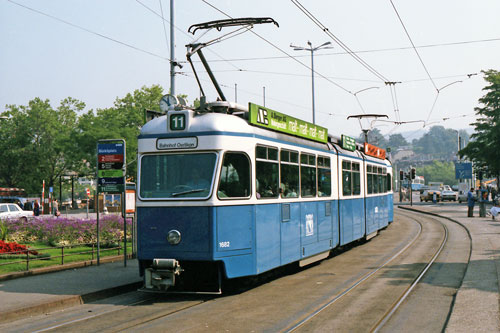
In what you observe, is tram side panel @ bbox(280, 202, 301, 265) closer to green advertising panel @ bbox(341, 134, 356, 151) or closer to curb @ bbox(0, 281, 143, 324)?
curb @ bbox(0, 281, 143, 324)

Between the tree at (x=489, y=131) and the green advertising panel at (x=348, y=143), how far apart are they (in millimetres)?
42977

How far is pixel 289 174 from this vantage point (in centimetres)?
1245

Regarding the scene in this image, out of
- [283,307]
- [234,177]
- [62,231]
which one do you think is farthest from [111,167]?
[283,307]

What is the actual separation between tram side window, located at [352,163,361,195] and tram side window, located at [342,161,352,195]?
0.49 m

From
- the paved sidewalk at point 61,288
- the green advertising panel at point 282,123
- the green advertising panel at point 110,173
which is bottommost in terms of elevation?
the paved sidewalk at point 61,288

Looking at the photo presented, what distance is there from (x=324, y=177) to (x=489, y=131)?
50.1m

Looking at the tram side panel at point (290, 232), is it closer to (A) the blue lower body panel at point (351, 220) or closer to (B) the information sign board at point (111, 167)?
(A) the blue lower body panel at point (351, 220)

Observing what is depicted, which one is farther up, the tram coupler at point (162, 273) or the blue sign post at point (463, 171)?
the blue sign post at point (463, 171)

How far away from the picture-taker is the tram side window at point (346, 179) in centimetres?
1702

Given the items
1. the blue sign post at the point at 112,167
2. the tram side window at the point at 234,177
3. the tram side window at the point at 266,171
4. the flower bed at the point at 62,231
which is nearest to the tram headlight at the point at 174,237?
the tram side window at the point at 234,177

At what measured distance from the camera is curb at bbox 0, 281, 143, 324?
887cm

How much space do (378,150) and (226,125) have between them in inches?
569

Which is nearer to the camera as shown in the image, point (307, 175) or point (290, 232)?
point (290, 232)

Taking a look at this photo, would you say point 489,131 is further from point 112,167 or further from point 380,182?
point 112,167
